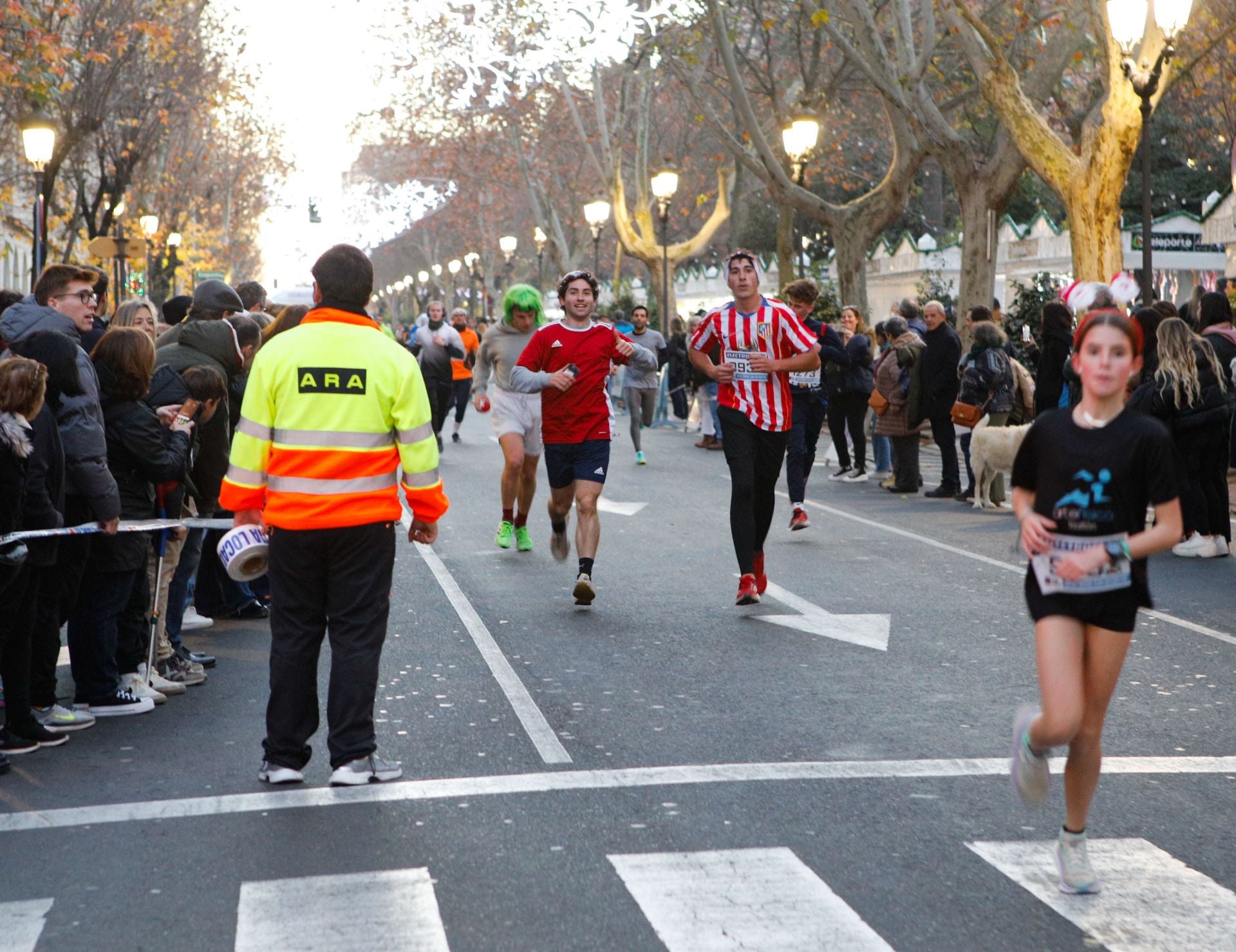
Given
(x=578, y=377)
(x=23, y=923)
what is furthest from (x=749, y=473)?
(x=23, y=923)

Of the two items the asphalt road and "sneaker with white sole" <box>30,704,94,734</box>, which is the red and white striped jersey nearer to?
the asphalt road

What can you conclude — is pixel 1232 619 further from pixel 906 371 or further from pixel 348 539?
pixel 906 371

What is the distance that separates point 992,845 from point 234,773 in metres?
2.76

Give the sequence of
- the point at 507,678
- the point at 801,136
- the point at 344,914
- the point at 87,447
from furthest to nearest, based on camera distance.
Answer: the point at 801,136
the point at 507,678
the point at 87,447
the point at 344,914

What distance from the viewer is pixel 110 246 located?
2423 centimetres

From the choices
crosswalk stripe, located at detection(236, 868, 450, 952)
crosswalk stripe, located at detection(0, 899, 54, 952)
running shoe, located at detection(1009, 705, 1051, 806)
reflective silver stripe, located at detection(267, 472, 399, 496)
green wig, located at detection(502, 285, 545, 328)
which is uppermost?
green wig, located at detection(502, 285, 545, 328)

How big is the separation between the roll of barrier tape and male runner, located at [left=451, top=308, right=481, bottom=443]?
653 inches

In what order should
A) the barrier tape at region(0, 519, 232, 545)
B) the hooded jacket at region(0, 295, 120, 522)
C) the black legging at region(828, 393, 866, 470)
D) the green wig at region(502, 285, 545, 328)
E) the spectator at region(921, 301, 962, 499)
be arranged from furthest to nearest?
the black legging at region(828, 393, 866, 470), the spectator at region(921, 301, 962, 499), the green wig at region(502, 285, 545, 328), the hooded jacket at region(0, 295, 120, 522), the barrier tape at region(0, 519, 232, 545)

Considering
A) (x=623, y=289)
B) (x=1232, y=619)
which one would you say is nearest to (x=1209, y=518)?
(x=1232, y=619)

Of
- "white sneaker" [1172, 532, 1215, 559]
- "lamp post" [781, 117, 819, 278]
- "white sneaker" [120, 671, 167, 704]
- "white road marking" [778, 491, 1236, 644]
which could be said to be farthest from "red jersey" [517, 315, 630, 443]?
"lamp post" [781, 117, 819, 278]

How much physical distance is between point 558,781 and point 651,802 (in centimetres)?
43

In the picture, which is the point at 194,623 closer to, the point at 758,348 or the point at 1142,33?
the point at 758,348

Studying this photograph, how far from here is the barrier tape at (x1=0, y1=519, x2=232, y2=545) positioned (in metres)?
6.25

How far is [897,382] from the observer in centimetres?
1736
